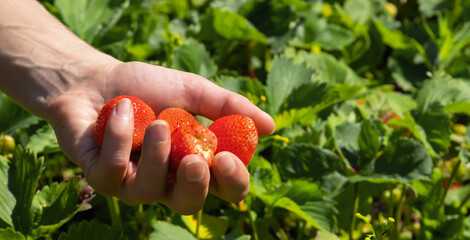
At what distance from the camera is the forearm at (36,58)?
133cm

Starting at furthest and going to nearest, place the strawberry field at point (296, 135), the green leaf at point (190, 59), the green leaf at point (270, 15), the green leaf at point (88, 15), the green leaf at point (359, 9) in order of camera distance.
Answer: the green leaf at point (359, 9) → the green leaf at point (270, 15) → the green leaf at point (88, 15) → the green leaf at point (190, 59) → the strawberry field at point (296, 135)

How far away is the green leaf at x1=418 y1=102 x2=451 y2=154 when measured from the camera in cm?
147

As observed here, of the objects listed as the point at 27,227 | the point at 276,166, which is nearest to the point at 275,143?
the point at 276,166

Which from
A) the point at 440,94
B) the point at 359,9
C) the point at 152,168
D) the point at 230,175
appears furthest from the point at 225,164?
the point at 359,9

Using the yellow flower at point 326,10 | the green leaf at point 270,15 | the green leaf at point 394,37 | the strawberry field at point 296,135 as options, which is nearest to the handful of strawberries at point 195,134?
the strawberry field at point 296,135

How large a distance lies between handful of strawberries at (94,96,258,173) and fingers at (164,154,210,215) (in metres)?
0.08

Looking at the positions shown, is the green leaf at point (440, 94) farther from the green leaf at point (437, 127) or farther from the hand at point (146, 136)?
the hand at point (146, 136)

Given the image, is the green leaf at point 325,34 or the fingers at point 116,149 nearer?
the fingers at point 116,149

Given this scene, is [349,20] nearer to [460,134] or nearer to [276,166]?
[460,134]

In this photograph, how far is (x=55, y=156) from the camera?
1.71 m

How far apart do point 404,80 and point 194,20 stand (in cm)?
85

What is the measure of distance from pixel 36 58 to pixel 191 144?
580mm

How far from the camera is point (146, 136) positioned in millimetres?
955

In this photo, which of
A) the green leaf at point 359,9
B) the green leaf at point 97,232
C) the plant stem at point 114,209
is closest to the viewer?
the green leaf at point 97,232
